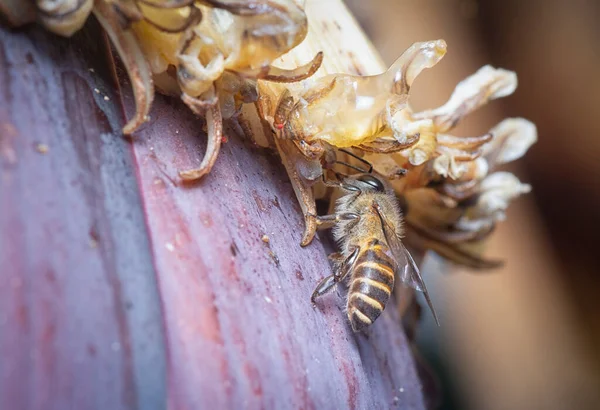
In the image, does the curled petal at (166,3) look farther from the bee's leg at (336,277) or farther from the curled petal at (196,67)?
the bee's leg at (336,277)

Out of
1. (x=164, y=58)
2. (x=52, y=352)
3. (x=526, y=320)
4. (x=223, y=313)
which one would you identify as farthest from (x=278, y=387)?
(x=526, y=320)

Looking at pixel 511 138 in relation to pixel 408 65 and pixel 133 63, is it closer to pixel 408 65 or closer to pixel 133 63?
pixel 408 65

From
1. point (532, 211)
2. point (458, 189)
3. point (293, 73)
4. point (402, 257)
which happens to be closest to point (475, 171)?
point (458, 189)

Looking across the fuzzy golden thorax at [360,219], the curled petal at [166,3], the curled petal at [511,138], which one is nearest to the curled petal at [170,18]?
the curled petal at [166,3]

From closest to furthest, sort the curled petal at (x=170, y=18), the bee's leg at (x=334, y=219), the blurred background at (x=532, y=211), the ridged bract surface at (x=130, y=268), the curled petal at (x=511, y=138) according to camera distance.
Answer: the ridged bract surface at (x=130, y=268) → the curled petal at (x=170, y=18) → the bee's leg at (x=334, y=219) → the curled petal at (x=511, y=138) → the blurred background at (x=532, y=211)

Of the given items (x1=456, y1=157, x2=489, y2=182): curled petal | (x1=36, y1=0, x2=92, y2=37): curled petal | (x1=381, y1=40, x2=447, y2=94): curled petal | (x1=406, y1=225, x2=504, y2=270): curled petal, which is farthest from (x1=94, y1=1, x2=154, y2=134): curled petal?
(x1=406, y1=225, x2=504, y2=270): curled petal

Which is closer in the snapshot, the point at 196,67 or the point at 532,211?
the point at 196,67
